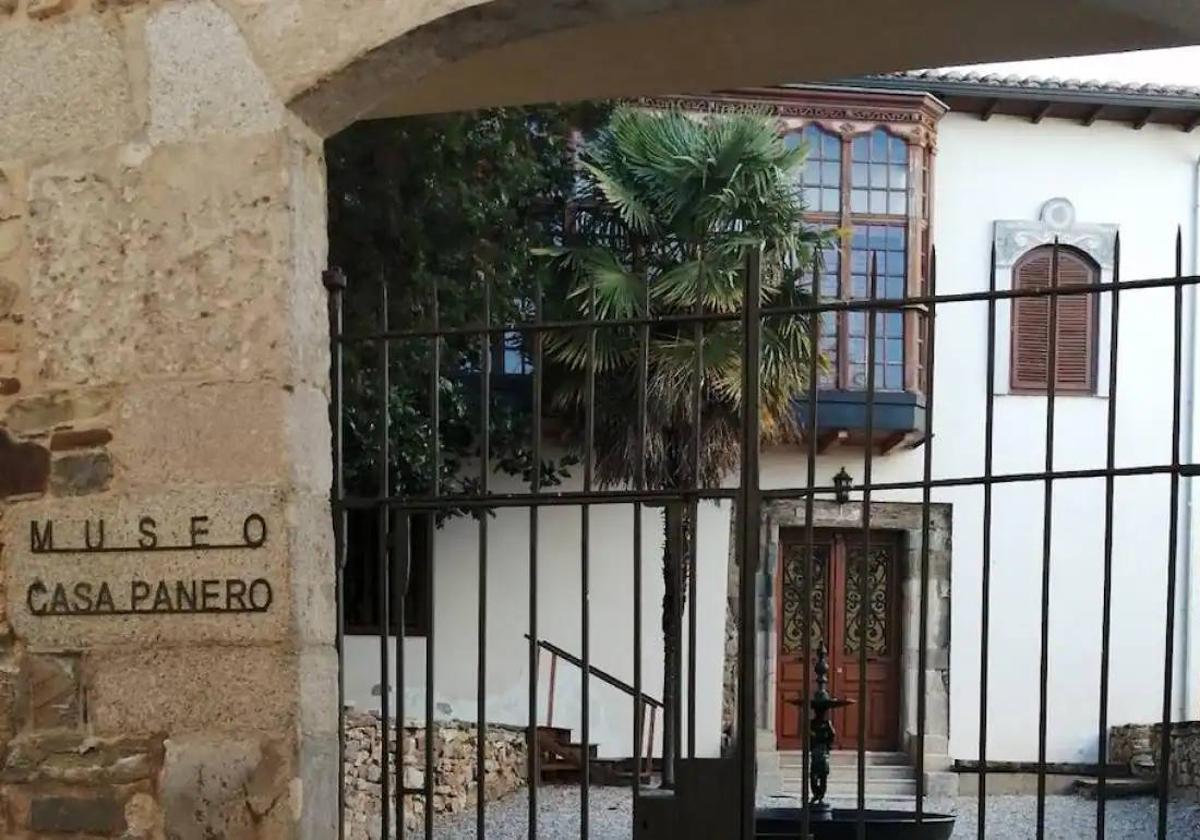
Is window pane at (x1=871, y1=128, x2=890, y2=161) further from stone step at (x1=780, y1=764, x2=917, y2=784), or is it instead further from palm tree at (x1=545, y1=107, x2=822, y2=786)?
stone step at (x1=780, y1=764, x2=917, y2=784)

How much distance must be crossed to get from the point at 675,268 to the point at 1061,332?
412 centimetres

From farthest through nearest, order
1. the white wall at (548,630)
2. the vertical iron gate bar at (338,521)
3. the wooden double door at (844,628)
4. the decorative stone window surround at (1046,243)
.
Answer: the decorative stone window surround at (1046,243)
the wooden double door at (844,628)
the white wall at (548,630)
the vertical iron gate bar at (338,521)

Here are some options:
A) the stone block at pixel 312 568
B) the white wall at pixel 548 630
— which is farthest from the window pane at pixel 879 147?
the stone block at pixel 312 568

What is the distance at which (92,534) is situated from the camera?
3.09 metres

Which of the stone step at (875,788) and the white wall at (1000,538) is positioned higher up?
the white wall at (1000,538)

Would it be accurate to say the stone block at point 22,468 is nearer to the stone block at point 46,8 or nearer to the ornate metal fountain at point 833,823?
Answer: the stone block at point 46,8

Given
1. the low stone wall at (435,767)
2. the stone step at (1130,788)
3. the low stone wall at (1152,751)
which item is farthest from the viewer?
the stone step at (1130,788)

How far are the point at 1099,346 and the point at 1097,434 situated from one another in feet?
2.47

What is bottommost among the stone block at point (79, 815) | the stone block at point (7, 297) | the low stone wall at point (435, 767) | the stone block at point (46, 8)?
the low stone wall at point (435, 767)

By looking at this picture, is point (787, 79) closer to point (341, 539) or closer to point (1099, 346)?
point (341, 539)

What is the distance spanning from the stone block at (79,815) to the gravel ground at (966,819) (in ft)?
18.9

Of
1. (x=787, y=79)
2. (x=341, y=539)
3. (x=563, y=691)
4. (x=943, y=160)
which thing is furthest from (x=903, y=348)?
(x=341, y=539)

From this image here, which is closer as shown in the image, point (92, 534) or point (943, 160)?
point (92, 534)

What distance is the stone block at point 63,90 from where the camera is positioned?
310 cm
